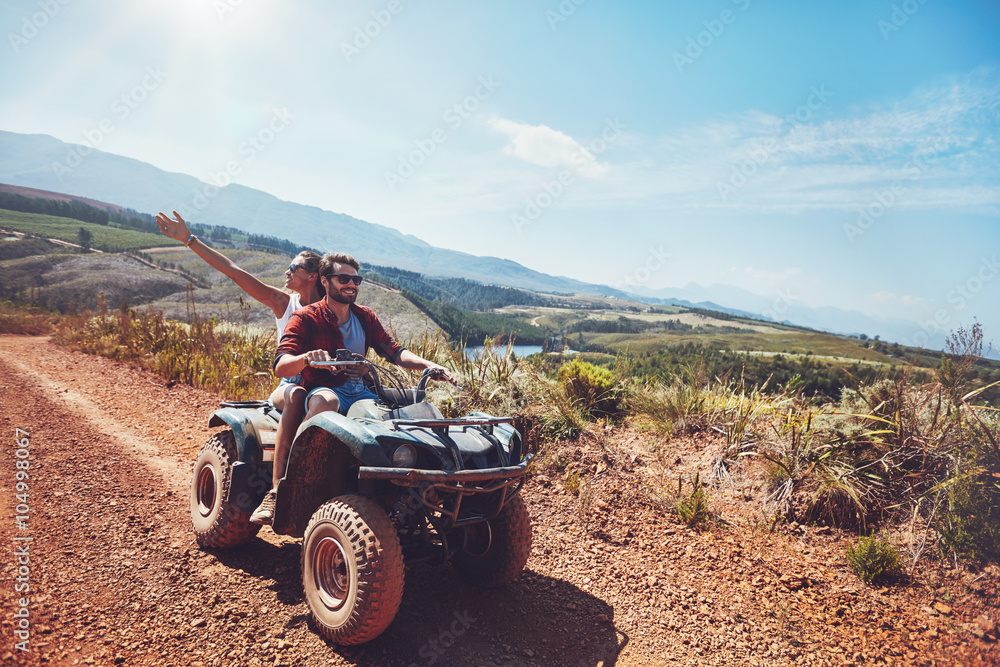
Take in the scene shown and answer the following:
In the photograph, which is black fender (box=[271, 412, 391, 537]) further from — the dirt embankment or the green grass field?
the green grass field

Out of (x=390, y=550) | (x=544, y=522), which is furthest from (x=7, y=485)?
(x=544, y=522)

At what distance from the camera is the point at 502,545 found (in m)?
3.28

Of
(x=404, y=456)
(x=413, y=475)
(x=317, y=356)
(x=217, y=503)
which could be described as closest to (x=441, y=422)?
(x=404, y=456)

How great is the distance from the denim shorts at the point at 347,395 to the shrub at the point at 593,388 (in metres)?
3.94

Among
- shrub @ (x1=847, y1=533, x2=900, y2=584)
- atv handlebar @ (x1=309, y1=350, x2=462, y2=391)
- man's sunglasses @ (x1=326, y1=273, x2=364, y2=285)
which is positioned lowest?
shrub @ (x1=847, y1=533, x2=900, y2=584)

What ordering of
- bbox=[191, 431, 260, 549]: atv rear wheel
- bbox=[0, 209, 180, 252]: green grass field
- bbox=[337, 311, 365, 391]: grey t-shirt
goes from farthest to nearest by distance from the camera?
bbox=[0, 209, 180, 252]: green grass field → bbox=[337, 311, 365, 391]: grey t-shirt → bbox=[191, 431, 260, 549]: atv rear wheel

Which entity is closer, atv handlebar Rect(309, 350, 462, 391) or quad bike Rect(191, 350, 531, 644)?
→ quad bike Rect(191, 350, 531, 644)

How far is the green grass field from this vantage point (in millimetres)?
58906

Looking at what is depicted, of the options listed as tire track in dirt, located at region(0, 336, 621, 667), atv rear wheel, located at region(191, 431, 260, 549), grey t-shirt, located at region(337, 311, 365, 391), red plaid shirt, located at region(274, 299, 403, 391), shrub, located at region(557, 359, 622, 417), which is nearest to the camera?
tire track in dirt, located at region(0, 336, 621, 667)

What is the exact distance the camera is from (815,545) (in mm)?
4172

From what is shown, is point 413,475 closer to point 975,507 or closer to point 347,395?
point 347,395

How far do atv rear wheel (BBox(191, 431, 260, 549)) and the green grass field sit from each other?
68.1 meters

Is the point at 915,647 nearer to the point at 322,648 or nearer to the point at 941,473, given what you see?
the point at 941,473

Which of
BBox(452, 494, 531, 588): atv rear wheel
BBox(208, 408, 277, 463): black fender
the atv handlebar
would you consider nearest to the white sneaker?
BBox(208, 408, 277, 463): black fender
